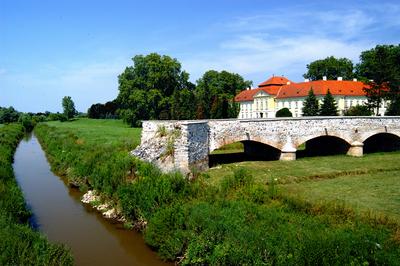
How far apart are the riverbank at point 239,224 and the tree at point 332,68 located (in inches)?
2707

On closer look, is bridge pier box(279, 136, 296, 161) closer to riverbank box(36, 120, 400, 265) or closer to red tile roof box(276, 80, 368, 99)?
riverbank box(36, 120, 400, 265)

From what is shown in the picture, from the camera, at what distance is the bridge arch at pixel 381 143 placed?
32.8 m

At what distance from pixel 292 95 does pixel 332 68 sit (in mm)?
17695

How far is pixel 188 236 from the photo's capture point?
11742 mm

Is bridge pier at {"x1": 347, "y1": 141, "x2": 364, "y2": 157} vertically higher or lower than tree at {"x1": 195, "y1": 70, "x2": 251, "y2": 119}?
lower

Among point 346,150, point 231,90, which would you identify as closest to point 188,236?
point 346,150

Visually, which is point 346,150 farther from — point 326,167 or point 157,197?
point 157,197

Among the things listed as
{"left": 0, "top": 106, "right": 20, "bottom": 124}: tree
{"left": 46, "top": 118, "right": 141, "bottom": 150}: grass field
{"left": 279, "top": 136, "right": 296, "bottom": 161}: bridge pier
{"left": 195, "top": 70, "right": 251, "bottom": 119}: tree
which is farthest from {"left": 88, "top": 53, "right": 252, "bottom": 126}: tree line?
{"left": 0, "top": 106, "right": 20, "bottom": 124}: tree

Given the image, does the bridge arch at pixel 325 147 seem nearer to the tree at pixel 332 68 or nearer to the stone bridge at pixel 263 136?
the stone bridge at pixel 263 136

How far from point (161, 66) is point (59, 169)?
33.1 m

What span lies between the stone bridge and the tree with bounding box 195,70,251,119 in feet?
69.1

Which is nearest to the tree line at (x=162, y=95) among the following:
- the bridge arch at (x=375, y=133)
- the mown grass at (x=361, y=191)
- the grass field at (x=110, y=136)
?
the grass field at (x=110, y=136)

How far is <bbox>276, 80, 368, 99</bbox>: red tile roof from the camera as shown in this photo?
6228cm

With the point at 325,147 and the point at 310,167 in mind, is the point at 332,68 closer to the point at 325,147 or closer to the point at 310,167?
the point at 325,147
